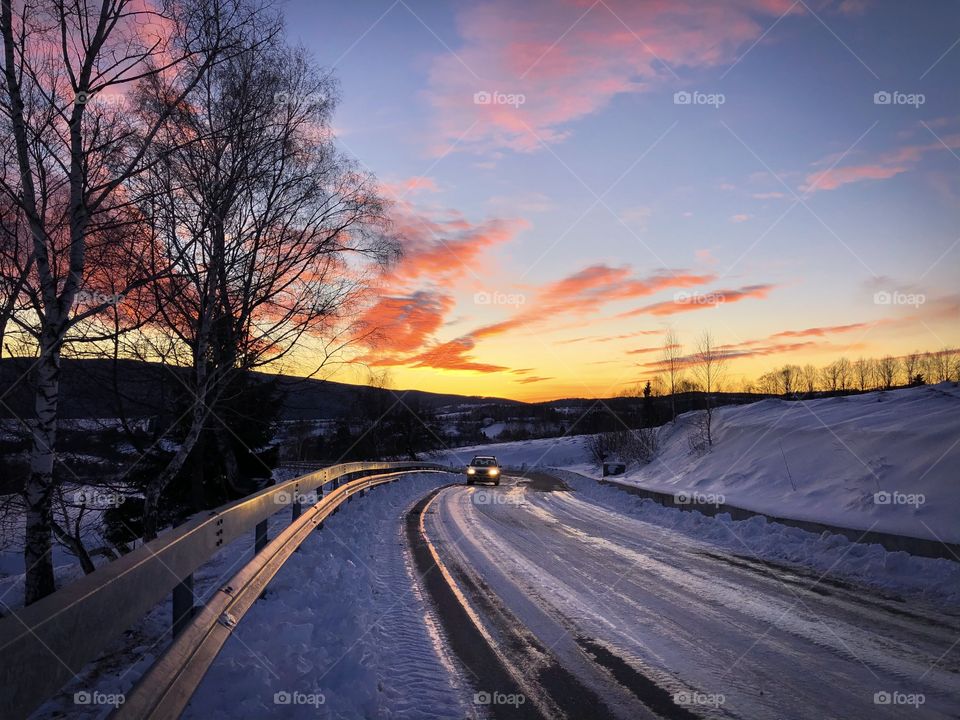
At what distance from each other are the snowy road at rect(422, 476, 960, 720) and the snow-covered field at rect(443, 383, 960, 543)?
11.4 ft

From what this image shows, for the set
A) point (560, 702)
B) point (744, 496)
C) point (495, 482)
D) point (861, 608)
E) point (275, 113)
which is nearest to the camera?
point (560, 702)

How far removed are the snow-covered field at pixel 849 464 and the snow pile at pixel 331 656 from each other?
26.2 feet

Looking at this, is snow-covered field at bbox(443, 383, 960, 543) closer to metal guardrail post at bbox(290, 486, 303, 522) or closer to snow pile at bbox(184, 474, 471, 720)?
snow pile at bbox(184, 474, 471, 720)

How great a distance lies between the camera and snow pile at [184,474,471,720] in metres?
3.67

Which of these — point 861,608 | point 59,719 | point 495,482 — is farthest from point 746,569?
point 495,482

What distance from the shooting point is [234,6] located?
8617 millimetres

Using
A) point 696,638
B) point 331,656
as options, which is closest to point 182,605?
point 331,656

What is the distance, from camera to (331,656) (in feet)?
15.1

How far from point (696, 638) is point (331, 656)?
3358 millimetres

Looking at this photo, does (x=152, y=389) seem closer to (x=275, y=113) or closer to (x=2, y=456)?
(x=2, y=456)

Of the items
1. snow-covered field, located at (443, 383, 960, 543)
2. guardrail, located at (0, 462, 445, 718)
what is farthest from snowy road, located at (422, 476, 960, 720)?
snow-covered field, located at (443, 383, 960, 543)

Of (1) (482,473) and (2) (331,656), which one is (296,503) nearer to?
(2) (331,656)

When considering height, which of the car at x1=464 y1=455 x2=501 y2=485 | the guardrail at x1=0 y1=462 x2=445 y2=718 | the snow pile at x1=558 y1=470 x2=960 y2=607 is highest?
the guardrail at x1=0 y1=462 x2=445 y2=718

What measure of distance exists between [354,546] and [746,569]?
6129 mm
